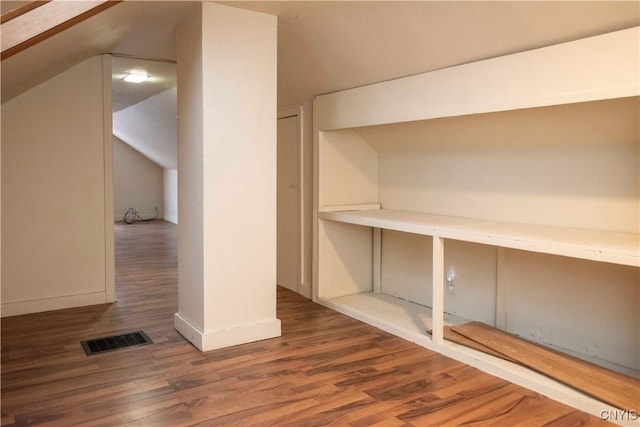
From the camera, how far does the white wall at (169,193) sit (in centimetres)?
1016

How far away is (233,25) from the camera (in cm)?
301

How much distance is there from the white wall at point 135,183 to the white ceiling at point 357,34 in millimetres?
6942

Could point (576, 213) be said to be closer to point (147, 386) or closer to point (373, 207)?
point (373, 207)

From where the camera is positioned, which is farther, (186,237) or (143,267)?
(143,267)

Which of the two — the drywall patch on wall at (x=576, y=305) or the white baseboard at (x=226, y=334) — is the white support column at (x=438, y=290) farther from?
the white baseboard at (x=226, y=334)

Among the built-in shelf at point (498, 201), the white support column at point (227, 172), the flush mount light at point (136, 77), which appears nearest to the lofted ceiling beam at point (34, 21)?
the white support column at point (227, 172)

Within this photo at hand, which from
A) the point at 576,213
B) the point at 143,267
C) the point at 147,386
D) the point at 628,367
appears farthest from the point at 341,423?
the point at 143,267

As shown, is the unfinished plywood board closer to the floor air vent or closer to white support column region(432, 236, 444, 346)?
white support column region(432, 236, 444, 346)

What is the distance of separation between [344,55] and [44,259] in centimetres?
278

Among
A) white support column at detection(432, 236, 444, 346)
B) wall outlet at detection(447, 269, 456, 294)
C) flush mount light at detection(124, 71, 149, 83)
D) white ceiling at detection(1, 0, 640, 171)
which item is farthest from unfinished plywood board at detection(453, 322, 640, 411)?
flush mount light at detection(124, 71, 149, 83)

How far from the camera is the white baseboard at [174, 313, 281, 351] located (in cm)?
307

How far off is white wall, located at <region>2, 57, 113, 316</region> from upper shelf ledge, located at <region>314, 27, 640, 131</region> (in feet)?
6.93

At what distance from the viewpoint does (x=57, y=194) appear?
399cm

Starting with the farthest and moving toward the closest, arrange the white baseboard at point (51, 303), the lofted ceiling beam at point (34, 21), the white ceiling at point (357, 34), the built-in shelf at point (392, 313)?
1. the white baseboard at point (51, 303)
2. the built-in shelf at point (392, 313)
3. the white ceiling at point (357, 34)
4. the lofted ceiling beam at point (34, 21)
